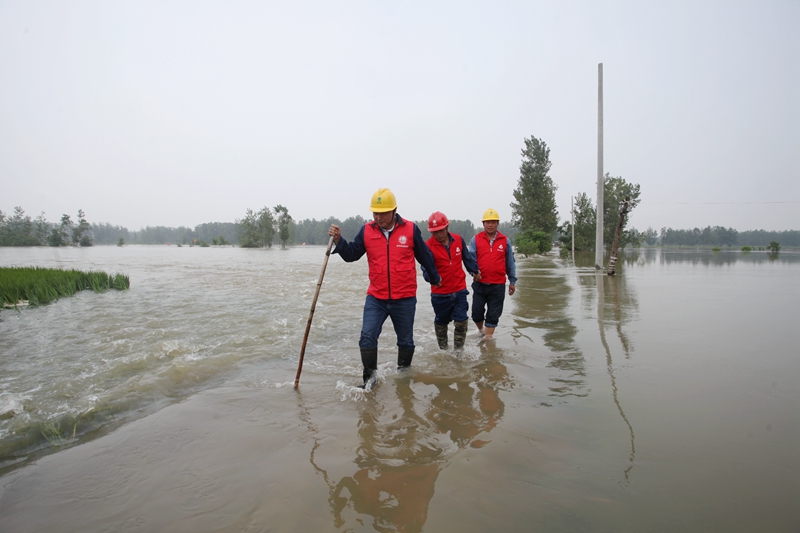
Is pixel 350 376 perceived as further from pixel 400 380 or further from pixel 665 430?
pixel 665 430

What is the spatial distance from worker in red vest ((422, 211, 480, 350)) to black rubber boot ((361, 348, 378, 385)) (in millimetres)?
1486

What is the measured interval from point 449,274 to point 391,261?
4.65ft

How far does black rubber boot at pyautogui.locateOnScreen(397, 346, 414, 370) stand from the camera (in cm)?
502

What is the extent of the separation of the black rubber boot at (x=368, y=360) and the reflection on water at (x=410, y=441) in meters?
0.30

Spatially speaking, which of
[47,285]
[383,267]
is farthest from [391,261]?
[47,285]

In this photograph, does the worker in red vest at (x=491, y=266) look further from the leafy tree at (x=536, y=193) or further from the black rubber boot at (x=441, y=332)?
the leafy tree at (x=536, y=193)

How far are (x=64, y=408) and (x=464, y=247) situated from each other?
497 cm

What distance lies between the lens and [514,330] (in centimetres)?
753

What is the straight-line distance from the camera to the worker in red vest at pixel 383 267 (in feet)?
14.9

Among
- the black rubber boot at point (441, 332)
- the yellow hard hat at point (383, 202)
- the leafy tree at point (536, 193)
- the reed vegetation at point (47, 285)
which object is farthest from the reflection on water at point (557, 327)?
the leafy tree at point (536, 193)

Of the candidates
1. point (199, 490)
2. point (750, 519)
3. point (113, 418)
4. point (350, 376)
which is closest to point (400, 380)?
point (350, 376)

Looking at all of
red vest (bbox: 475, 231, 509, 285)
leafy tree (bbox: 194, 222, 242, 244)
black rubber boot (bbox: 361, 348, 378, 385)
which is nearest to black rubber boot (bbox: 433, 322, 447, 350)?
red vest (bbox: 475, 231, 509, 285)

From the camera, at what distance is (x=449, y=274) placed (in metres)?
5.77

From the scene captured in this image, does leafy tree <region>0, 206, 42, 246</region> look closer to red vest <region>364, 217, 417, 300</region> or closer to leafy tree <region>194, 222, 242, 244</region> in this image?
leafy tree <region>194, 222, 242, 244</region>
